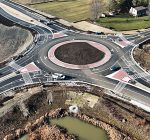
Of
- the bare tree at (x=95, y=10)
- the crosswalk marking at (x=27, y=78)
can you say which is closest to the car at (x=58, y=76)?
the crosswalk marking at (x=27, y=78)

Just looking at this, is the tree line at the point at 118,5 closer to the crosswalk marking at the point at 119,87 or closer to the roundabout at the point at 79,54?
the roundabout at the point at 79,54

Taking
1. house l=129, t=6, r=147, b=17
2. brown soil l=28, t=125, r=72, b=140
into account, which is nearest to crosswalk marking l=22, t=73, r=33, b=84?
brown soil l=28, t=125, r=72, b=140

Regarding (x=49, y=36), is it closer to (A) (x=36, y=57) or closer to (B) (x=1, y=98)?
(A) (x=36, y=57)

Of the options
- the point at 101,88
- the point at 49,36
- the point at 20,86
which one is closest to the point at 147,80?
the point at 101,88

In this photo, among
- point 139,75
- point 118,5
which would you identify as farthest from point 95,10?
point 139,75

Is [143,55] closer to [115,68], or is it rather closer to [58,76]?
[115,68]

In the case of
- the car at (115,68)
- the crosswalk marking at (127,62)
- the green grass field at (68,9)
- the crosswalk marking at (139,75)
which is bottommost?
the crosswalk marking at (139,75)
